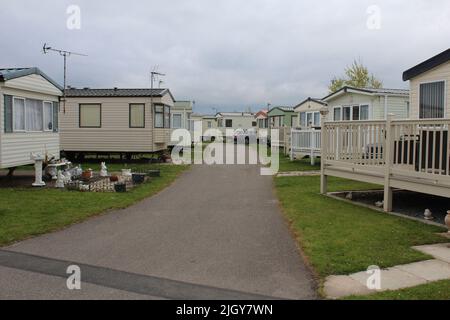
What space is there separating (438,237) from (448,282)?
81.5 inches

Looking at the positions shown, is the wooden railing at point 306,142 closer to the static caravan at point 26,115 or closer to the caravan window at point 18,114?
the static caravan at point 26,115

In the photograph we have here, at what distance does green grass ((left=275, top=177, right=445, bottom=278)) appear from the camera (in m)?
5.60

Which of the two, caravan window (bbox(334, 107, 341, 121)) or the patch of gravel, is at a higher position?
caravan window (bbox(334, 107, 341, 121))

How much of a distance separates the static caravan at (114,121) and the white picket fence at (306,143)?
6423mm

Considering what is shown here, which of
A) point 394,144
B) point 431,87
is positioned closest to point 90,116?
point 431,87

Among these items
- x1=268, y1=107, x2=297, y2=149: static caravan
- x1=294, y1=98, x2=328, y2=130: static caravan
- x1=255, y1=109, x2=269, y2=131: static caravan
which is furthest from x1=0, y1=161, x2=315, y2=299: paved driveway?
x1=255, y1=109, x2=269, y2=131: static caravan

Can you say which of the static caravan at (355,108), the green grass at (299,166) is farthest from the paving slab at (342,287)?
the static caravan at (355,108)

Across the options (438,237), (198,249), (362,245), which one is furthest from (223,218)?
(438,237)

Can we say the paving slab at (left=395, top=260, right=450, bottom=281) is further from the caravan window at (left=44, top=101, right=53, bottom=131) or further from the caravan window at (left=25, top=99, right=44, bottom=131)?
the caravan window at (left=44, top=101, right=53, bottom=131)

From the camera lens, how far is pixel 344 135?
34.7 ft

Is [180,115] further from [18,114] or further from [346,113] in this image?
[18,114]

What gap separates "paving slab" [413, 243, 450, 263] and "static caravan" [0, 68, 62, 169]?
11017mm

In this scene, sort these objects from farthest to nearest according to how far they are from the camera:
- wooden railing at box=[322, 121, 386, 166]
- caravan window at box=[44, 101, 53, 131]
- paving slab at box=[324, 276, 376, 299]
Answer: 1. caravan window at box=[44, 101, 53, 131]
2. wooden railing at box=[322, 121, 386, 166]
3. paving slab at box=[324, 276, 376, 299]

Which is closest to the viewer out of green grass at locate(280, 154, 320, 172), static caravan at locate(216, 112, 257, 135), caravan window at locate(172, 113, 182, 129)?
green grass at locate(280, 154, 320, 172)
